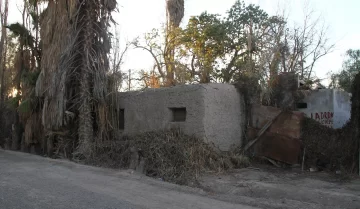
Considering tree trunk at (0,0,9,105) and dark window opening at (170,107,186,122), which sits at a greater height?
tree trunk at (0,0,9,105)

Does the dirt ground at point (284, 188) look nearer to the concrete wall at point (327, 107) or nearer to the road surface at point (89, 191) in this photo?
the road surface at point (89, 191)

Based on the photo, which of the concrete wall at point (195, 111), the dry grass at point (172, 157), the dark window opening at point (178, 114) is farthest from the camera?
the dark window opening at point (178, 114)

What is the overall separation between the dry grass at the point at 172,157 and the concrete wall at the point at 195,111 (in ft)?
1.76

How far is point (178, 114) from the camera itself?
1235cm

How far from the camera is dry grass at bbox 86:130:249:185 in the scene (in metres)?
9.94

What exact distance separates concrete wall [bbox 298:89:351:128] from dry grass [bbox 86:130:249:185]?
386 cm

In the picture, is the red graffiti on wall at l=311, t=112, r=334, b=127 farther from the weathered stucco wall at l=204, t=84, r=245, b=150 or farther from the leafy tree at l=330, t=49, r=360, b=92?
the leafy tree at l=330, t=49, r=360, b=92

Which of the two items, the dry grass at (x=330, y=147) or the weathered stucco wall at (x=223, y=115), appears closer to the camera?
the dry grass at (x=330, y=147)

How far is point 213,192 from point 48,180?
3.77 m

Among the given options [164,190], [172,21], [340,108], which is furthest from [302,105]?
[172,21]

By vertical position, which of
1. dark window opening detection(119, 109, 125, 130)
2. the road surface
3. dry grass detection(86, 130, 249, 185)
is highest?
dark window opening detection(119, 109, 125, 130)

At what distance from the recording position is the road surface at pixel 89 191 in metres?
6.52

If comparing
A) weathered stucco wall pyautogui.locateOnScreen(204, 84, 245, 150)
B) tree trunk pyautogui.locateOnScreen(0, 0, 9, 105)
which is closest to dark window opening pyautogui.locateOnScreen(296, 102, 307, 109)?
weathered stucco wall pyautogui.locateOnScreen(204, 84, 245, 150)

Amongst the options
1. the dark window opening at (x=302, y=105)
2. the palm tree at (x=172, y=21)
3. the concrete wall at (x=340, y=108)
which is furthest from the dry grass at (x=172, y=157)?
the palm tree at (x=172, y=21)
